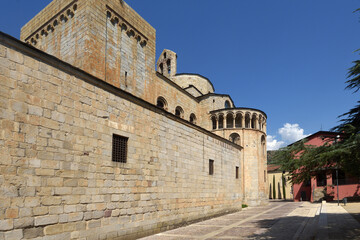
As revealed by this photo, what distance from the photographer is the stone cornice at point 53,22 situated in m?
15.4

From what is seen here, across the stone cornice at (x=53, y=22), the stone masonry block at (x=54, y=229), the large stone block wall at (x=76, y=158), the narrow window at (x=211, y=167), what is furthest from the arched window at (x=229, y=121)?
the stone masonry block at (x=54, y=229)

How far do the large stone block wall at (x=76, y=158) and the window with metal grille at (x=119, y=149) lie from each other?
7.4 inches

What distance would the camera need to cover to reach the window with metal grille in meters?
8.80

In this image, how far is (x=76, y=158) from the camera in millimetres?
7332

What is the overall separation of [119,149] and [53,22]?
11423 mm

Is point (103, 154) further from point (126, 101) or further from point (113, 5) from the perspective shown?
point (113, 5)

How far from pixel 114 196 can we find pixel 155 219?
2476 mm

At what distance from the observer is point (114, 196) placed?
8422 mm

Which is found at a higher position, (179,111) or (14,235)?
(179,111)

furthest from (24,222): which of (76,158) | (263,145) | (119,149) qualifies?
(263,145)

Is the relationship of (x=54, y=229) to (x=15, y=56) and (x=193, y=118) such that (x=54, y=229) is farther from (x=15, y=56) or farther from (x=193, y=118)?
(x=193, y=118)

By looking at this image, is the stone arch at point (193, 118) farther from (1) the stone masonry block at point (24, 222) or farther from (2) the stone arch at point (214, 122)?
(1) the stone masonry block at point (24, 222)

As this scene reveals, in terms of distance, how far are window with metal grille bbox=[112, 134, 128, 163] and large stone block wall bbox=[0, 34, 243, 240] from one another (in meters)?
0.19

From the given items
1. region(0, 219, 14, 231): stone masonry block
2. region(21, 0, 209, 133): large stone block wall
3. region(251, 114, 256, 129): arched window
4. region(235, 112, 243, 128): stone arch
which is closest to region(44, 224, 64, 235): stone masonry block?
region(0, 219, 14, 231): stone masonry block
